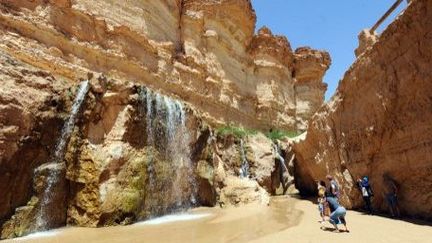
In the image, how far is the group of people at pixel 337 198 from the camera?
8580 millimetres

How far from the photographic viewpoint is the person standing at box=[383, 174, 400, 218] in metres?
10.8

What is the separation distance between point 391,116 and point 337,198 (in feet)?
10.5

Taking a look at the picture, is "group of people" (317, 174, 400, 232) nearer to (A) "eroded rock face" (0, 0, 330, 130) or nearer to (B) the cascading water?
(B) the cascading water

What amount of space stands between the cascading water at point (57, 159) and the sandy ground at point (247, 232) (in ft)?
2.13

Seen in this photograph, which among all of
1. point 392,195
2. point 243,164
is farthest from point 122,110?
point 243,164

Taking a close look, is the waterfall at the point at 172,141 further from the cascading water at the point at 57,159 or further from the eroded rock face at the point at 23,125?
the eroded rock face at the point at 23,125

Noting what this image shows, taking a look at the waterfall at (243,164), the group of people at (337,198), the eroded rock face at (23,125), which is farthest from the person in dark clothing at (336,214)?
the waterfall at (243,164)

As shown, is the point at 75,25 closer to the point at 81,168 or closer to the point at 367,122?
the point at 81,168

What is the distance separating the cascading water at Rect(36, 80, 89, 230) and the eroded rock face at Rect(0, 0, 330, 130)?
6.25 metres

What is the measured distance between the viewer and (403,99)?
10898mm

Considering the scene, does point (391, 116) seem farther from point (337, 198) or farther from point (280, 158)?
point (280, 158)

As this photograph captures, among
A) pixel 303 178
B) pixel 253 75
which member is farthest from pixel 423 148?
pixel 253 75

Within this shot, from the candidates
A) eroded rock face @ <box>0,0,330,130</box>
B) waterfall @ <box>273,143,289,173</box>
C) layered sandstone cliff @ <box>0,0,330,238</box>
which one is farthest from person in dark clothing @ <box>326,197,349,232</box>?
waterfall @ <box>273,143,289,173</box>

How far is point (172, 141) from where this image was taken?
14.8m
